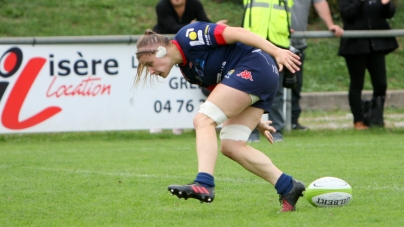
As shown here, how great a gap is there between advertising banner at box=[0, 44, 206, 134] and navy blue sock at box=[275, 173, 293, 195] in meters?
5.76

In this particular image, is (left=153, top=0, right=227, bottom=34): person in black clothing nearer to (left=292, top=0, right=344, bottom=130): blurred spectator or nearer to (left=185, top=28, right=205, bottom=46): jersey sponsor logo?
(left=292, top=0, right=344, bottom=130): blurred spectator

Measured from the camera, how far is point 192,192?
17.0 ft

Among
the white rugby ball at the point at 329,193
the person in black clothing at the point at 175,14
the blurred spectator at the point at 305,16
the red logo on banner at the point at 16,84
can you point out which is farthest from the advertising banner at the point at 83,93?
the white rugby ball at the point at 329,193

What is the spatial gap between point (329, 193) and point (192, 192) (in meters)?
1.14

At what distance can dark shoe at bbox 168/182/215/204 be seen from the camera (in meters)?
5.19

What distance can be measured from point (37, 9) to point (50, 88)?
305 inches

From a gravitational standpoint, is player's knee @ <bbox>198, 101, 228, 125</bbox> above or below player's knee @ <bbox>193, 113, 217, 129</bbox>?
above

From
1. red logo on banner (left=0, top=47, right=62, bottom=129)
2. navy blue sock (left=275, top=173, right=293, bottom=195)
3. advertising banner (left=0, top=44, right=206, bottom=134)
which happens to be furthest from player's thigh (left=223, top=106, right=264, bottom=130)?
red logo on banner (left=0, top=47, right=62, bottom=129)

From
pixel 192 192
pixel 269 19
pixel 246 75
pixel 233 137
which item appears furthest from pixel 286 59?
pixel 269 19

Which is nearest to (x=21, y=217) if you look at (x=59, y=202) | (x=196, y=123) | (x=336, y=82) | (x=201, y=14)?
(x=59, y=202)

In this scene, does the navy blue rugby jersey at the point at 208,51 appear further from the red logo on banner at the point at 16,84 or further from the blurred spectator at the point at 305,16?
the red logo on banner at the point at 16,84

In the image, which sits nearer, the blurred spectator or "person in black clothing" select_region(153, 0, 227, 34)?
the blurred spectator

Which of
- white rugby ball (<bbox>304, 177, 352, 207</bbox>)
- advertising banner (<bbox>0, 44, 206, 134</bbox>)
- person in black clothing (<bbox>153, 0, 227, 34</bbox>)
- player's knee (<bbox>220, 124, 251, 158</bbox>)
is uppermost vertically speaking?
player's knee (<bbox>220, 124, 251, 158</bbox>)

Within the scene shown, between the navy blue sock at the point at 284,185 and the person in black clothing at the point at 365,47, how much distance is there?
613cm
